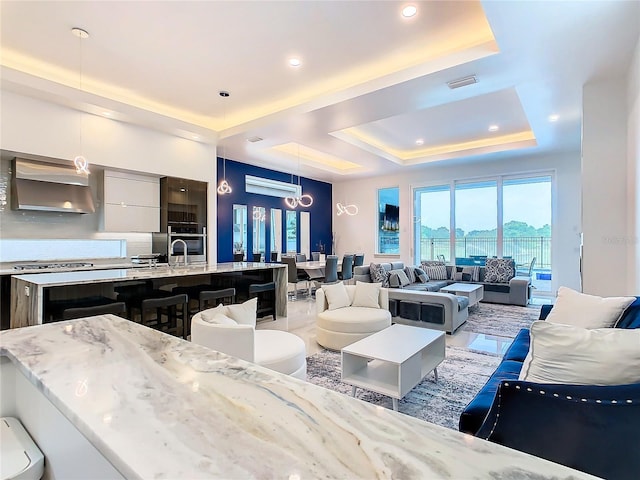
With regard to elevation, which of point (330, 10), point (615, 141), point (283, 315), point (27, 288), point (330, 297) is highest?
point (330, 10)

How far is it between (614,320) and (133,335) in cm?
273

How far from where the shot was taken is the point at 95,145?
15.9 ft

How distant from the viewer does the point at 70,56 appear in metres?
3.88

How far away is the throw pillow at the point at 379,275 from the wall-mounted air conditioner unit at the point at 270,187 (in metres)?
3.71

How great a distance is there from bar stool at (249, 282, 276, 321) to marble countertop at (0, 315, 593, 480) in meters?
3.88

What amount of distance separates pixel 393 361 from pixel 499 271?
5521 mm

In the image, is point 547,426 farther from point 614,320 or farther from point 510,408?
point 614,320

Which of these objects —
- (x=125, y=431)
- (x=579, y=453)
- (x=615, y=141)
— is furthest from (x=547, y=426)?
(x=615, y=141)

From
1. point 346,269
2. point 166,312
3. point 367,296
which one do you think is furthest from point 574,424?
point 346,269

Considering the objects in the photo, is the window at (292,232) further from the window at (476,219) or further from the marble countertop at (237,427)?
the marble countertop at (237,427)

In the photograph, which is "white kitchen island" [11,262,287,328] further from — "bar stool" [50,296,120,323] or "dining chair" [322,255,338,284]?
"dining chair" [322,255,338,284]

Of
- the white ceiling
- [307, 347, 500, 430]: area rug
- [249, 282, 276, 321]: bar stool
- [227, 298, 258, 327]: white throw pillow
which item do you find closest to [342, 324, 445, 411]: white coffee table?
[307, 347, 500, 430]: area rug

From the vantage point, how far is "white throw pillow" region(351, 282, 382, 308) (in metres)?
4.29

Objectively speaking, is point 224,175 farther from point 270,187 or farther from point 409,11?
point 409,11
